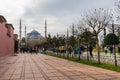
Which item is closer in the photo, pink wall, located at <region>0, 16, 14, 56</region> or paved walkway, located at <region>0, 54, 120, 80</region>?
paved walkway, located at <region>0, 54, 120, 80</region>

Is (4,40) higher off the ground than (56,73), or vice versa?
(4,40)

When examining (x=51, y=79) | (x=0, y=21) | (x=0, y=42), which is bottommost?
(x=51, y=79)

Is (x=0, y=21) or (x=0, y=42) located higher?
(x=0, y=21)

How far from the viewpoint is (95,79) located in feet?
39.4

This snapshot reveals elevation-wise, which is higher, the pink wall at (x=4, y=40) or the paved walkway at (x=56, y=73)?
the pink wall at (x=4, y=40)

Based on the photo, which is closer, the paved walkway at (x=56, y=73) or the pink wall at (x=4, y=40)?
the paved walkway at (x=56, y=73)

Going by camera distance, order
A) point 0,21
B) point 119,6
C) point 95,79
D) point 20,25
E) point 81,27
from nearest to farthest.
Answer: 1. point 95,79
2. point 119,6
3. point 81,27
4. point 0,21
5. point 20,25

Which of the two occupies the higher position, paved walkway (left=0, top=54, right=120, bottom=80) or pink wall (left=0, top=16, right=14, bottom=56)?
pink wall (left=0, top=16, right=14, bottom=56)

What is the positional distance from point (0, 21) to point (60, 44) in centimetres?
2198

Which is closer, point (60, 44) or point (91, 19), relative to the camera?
point (91, 19)

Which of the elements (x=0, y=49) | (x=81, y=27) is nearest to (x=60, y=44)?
(x=0, y=49)

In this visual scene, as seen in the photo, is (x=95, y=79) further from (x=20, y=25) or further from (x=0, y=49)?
(x=20, y=25)

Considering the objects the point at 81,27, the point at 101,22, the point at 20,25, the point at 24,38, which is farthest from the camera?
the point at 24,38

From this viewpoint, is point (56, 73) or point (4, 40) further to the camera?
point (4, 40)
